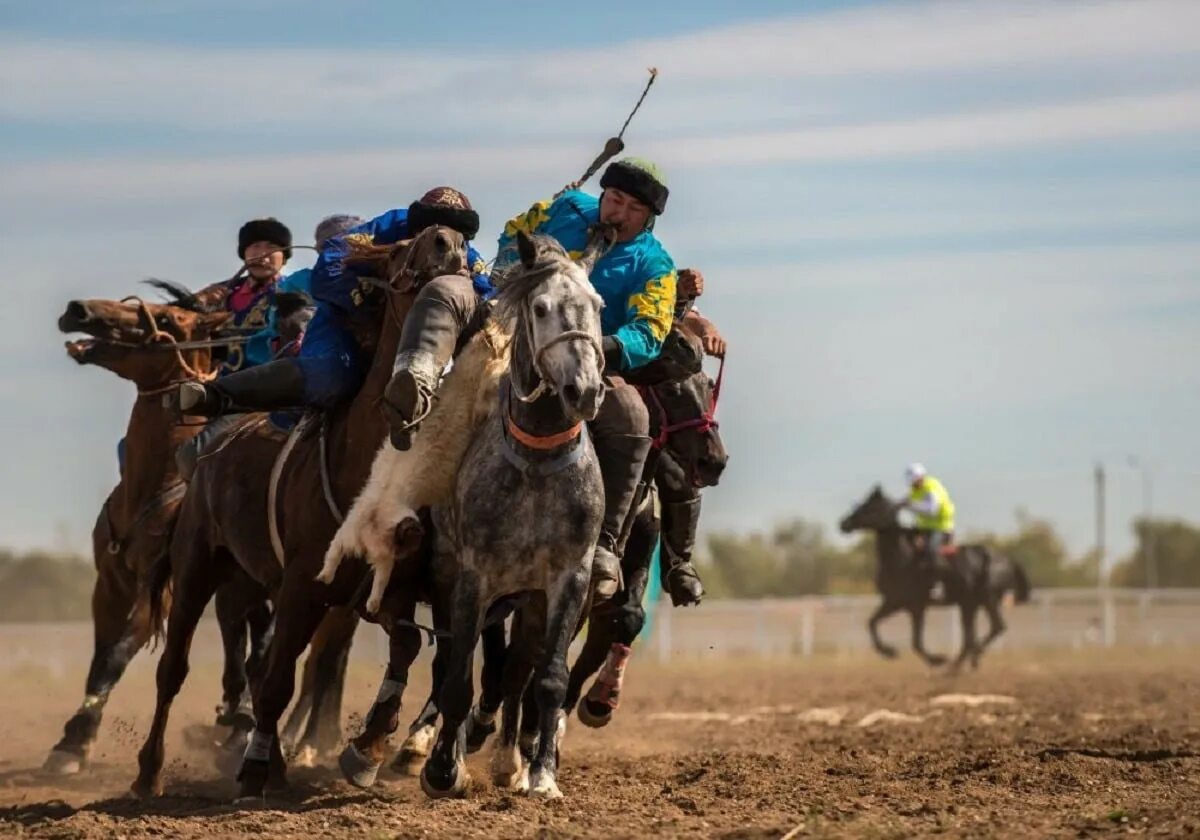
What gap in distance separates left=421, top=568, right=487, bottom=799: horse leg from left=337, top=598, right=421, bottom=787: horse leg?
1.92ft

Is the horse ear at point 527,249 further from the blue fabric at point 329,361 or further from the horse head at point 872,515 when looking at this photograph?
the horse head at point 872,515

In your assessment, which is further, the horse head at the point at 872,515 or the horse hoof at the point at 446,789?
the horse head at the point at 872,515

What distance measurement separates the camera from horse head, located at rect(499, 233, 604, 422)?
25.7ft

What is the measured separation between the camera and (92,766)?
39.9ft

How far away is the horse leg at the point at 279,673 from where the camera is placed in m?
8.80

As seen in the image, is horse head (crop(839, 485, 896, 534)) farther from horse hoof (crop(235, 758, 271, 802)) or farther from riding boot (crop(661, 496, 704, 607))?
horse hoof (crop(235, 758, 271, 802))

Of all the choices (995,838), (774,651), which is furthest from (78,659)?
(995,838)

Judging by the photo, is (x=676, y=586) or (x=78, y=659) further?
(x=78, y=659)

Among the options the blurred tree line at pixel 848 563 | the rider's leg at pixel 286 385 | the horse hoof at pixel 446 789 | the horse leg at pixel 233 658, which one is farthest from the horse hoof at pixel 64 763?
the blurred tree line at pixel 848 563

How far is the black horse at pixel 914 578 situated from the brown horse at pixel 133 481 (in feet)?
55.4

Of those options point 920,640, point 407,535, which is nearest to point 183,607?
point 407,535

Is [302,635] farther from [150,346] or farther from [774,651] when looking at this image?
[774,651]

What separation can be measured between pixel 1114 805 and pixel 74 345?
6.75 m

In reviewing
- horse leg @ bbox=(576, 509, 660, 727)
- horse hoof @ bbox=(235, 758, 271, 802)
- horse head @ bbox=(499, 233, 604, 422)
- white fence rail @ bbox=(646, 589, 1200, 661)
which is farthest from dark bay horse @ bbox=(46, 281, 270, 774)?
white fence rail @ bbox=(646, 589, 1200, 661)
